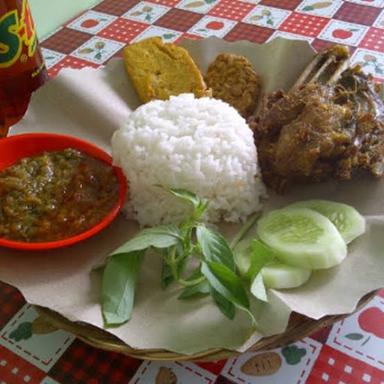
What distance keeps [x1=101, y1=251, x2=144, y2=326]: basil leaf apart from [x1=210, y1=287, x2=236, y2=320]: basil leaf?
25cm

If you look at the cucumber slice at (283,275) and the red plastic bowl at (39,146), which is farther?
the red plastic bowl at (39,146)

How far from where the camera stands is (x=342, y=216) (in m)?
1.69

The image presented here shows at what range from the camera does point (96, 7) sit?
3242 mm

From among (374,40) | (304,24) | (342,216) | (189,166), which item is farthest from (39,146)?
(374,40)

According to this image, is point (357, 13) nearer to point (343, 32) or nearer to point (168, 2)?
point (343, 32)

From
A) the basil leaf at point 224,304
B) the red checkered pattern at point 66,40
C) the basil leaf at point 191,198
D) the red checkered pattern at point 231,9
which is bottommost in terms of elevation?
the red checkered pattern at point 231,9

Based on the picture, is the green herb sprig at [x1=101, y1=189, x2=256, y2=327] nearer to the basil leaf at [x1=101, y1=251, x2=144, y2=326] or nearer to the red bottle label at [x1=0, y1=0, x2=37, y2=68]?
the basil leaf at [x1=101, y1=251, x2=144, y2=326]

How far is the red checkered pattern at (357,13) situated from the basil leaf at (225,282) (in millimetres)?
2000

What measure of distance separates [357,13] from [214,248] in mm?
2023

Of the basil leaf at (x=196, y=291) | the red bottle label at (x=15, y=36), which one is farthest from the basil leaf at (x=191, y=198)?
the red bottle label at (x=15, y=36)

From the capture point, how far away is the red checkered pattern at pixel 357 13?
2.92 meters

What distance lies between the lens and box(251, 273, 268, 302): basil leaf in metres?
1.37

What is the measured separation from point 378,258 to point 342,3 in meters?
1.93

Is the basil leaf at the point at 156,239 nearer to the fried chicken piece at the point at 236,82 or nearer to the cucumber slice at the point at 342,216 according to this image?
the cucumber slice at the point at 342,216
